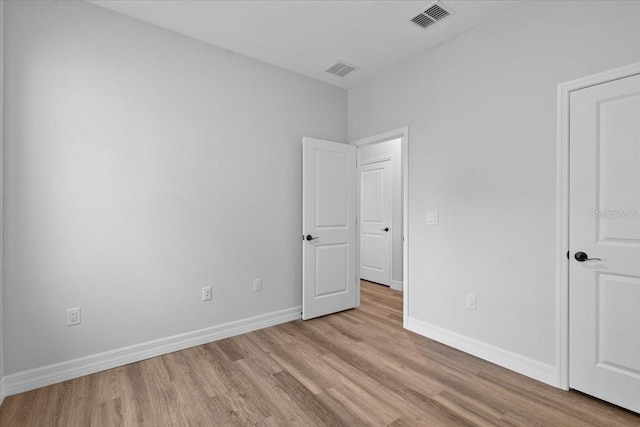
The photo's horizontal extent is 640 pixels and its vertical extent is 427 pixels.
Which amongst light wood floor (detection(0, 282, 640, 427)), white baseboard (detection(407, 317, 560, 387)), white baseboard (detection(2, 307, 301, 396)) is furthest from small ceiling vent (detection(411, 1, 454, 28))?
white baseboard (detection(2, 307, 301, 396))

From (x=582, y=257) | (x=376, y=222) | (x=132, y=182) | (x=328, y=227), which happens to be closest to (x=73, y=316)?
(x=132, y=182)

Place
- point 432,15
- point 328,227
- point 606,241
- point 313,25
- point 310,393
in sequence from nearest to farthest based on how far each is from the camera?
point 606,241 < point 310,393 < point 432,15 < point 313,25 < point 328,227

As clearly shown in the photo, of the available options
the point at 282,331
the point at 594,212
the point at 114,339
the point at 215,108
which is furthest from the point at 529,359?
the point at 215,108

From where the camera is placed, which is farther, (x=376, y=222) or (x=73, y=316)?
(x=376, y=222)

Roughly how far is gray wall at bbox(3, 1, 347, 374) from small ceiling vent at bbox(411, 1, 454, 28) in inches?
61.0

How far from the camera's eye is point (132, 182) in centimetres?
261

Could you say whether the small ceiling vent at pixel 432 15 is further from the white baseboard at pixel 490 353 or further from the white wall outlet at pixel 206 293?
the white wall outlet at pixel 206 293

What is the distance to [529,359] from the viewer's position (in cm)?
236

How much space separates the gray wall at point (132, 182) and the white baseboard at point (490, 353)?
1529mm

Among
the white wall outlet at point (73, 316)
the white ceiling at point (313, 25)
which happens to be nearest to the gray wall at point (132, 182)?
the white wall outlet at point (73, 316)

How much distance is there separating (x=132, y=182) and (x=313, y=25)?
2089 mm

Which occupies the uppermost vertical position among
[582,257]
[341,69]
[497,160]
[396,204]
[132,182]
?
[341,69]

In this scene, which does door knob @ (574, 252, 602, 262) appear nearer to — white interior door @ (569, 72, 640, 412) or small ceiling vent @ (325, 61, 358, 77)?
white interior door @ (569, 72, 640, 412)

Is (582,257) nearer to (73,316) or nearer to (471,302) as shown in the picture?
(471,302)
